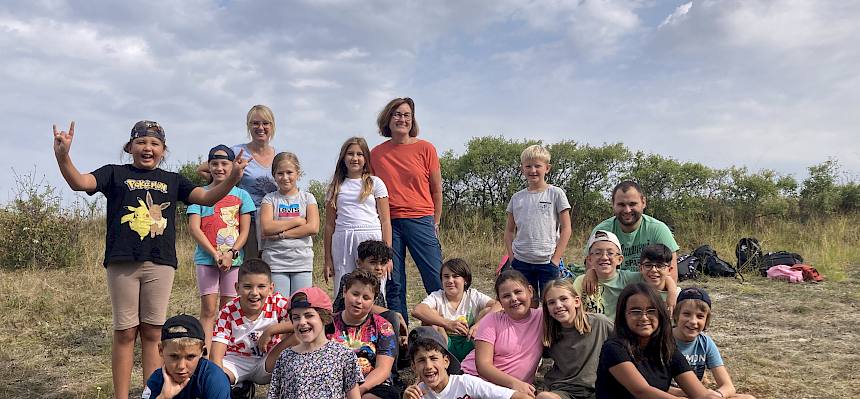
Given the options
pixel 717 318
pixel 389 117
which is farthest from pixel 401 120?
pixel 717 318

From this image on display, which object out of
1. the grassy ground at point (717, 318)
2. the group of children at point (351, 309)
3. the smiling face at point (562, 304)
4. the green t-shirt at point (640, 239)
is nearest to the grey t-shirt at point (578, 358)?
the group of children at point (351, 309)

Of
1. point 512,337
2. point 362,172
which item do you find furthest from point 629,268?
point 362,172

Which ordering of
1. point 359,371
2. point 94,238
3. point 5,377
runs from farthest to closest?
point 94,238
point 5,377
point 359,371

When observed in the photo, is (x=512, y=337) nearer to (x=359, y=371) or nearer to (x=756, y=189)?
(x=359, y=371)

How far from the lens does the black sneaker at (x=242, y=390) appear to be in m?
3.51

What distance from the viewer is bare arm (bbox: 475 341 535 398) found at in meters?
3.26

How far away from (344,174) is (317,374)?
1.80m

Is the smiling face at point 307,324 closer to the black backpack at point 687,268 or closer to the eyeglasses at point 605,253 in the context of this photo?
the eyeglasses at point 605,253

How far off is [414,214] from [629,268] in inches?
62.0

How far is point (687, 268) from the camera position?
25.5ft

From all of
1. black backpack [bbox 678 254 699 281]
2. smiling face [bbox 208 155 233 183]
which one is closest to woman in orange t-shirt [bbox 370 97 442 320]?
smiling face [bbox 208 155 233 183]

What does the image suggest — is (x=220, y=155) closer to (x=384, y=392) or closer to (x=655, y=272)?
(x=384, y=392)

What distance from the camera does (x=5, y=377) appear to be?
14.4 ft

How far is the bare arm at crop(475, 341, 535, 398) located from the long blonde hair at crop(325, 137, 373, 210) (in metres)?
1.48
